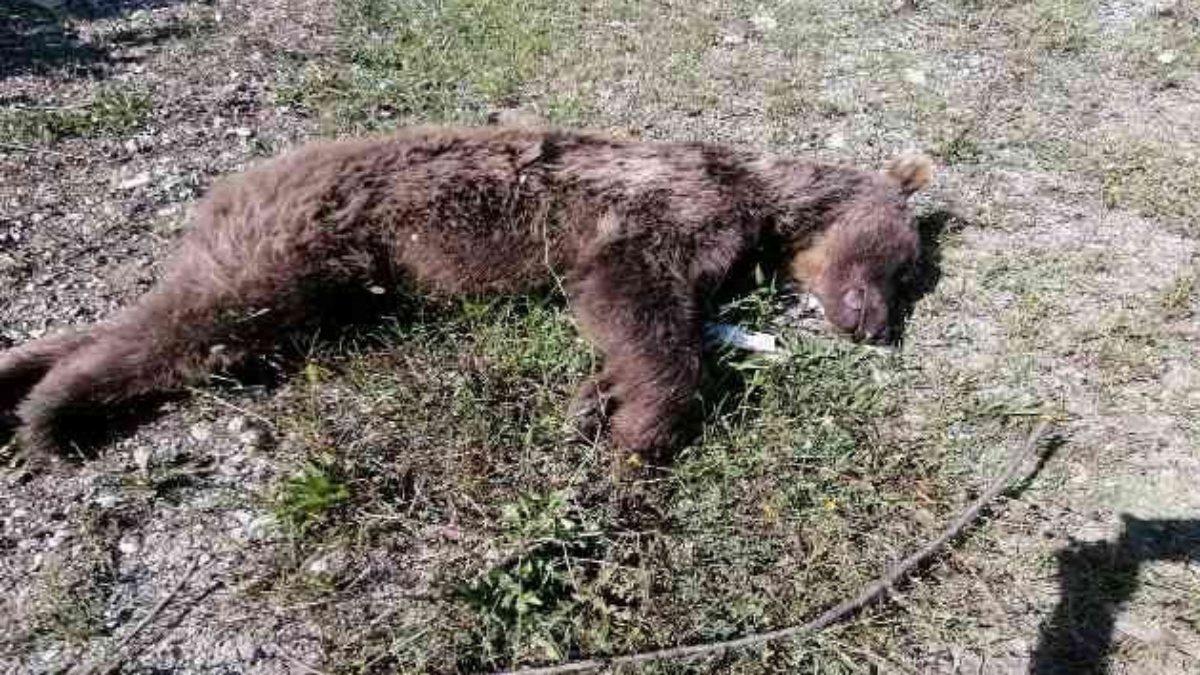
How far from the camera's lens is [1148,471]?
3740 millimetres

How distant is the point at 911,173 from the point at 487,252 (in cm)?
236

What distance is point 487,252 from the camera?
403 centimetres

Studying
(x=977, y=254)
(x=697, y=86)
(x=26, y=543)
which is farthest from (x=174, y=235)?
(x=977, y=254)

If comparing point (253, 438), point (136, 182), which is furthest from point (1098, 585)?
point (136, 182)

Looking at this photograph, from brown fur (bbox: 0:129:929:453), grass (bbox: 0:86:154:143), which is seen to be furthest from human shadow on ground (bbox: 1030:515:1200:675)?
grass (bbox: 0:86:154:143)

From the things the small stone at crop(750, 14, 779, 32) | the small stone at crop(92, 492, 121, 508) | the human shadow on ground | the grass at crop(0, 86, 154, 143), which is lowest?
the human shadow on ground

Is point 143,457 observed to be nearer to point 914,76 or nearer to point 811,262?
point 811,262

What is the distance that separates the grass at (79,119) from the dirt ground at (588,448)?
0.02 metres

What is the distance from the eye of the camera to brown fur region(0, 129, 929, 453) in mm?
3637

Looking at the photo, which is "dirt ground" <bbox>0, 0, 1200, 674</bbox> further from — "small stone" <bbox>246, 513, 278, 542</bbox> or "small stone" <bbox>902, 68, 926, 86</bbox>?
"small stone" <bbox>902, 68, 926, 86</bbox>

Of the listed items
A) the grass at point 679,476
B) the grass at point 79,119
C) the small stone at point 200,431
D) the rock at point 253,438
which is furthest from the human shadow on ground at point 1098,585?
the grass at point 79,119

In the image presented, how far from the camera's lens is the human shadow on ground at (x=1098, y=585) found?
306cm

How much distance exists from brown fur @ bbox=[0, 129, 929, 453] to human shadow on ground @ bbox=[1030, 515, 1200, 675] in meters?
1.30

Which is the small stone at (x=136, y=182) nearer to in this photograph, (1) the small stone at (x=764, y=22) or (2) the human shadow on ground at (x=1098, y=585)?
(1) the small stone at (x=764, y=22)
